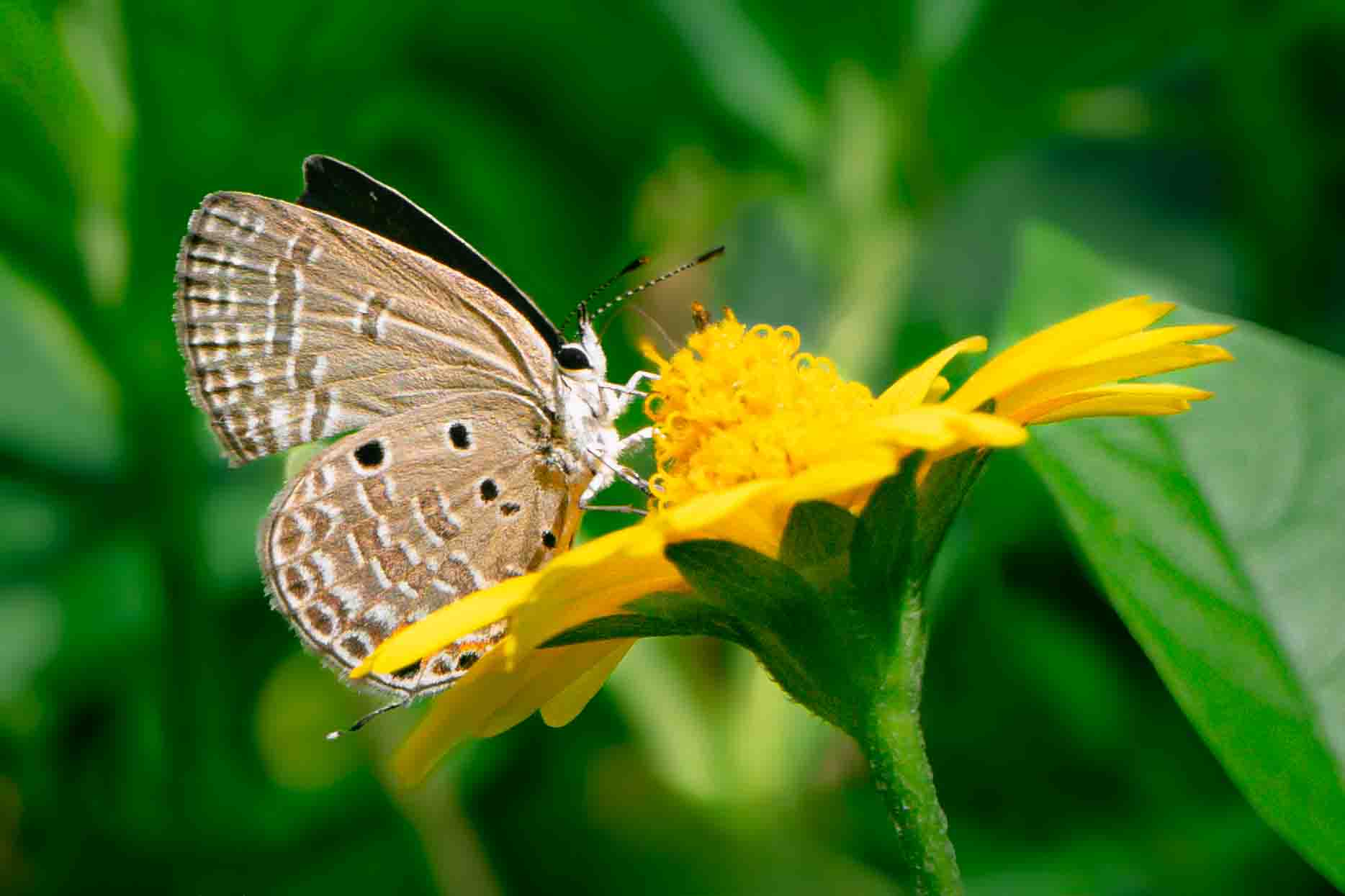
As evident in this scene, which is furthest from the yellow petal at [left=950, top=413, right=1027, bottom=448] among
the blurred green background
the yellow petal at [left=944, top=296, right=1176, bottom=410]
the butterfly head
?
the blurred green background

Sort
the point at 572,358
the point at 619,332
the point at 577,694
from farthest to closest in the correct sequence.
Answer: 1. the point at 619,332
2. the point at 572,358
3. the point at 577,694

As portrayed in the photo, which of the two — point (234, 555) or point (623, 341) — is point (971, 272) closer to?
point (623, 341)

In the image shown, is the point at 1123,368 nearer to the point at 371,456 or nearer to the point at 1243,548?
the point at 1243,548

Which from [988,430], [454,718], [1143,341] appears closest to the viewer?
[988,430]

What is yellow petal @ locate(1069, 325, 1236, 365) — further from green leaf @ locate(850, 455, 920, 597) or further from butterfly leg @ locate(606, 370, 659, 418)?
butterfly leg @ locate(606, 370, 659, 418)

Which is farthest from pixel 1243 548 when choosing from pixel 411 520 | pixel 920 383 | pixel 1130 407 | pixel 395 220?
pixel 395 220

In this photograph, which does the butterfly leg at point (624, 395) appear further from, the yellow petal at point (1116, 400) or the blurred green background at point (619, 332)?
the yellow petal at point (1116, 400)

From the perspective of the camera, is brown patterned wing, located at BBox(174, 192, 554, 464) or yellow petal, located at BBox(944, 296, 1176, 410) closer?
yellow petal, located at BBox(944, 296, 1176, 410)
